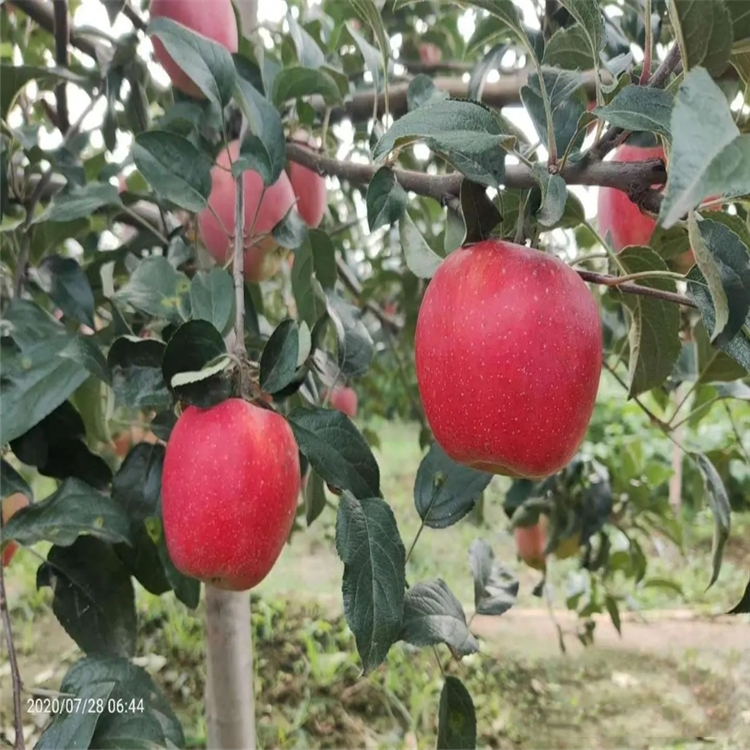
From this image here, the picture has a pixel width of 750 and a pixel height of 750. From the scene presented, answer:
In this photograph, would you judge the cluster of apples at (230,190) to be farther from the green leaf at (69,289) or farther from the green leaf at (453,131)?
the green leaf at (453,131)

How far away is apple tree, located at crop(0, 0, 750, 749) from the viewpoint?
30 centimetres

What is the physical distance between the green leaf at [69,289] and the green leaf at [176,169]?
0.13 meters

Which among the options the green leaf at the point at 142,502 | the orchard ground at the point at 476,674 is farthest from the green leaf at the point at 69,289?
the orchard ground at the point at 476,674

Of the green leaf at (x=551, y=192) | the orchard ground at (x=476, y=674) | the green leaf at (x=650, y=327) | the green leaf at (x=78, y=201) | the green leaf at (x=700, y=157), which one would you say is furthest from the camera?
the orchard ground at (x=476, y=674)

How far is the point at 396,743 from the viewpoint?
1012 millimetres

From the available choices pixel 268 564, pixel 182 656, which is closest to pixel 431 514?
pixel 268 564

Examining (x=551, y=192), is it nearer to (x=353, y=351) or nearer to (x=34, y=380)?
(x=353, y=351)

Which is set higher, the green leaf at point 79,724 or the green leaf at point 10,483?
the green leaf at point 10,483

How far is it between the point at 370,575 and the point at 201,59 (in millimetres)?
328

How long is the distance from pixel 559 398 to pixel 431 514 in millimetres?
200

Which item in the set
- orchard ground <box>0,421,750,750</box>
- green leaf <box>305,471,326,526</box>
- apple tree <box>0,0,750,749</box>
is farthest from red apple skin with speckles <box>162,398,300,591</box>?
orchard ground <box>0,421,750,750</box>

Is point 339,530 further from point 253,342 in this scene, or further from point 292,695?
point 292,695

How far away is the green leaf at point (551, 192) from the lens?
275 mm

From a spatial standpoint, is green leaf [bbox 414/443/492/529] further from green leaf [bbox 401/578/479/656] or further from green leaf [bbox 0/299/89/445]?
green leaf [bbox 0/299/89/445]
